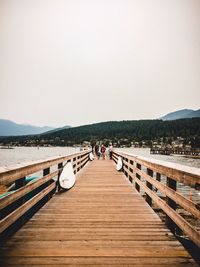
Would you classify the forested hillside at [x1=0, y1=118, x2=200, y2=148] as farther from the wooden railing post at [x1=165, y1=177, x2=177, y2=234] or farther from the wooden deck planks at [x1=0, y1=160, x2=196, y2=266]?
the wooden railing post at [x1=165, y1=177, x2=177, y2=234]

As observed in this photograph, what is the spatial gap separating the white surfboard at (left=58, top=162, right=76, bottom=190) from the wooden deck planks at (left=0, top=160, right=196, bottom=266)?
5.80 ft

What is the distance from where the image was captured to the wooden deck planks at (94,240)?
302cm

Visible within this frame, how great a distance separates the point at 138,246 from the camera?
3441 millimetres

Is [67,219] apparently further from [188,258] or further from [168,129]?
[168,129]

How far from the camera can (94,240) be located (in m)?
3.64

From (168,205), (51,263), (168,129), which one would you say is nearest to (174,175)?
(168,205)

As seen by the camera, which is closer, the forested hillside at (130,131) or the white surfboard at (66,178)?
the white surfboard at (66,178)

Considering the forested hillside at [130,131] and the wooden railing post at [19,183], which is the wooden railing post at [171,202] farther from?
the forested hillside at [130,131]

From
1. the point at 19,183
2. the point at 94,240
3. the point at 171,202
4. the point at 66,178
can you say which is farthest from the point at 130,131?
the point at 94,240

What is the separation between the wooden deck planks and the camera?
3023mm

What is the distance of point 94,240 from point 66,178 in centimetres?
430

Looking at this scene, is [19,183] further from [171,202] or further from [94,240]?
[171,202]

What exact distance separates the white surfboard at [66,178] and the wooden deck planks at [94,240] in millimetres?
1766

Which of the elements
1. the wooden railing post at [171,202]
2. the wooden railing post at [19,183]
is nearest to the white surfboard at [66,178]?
the wooden railing post at [19,183]
